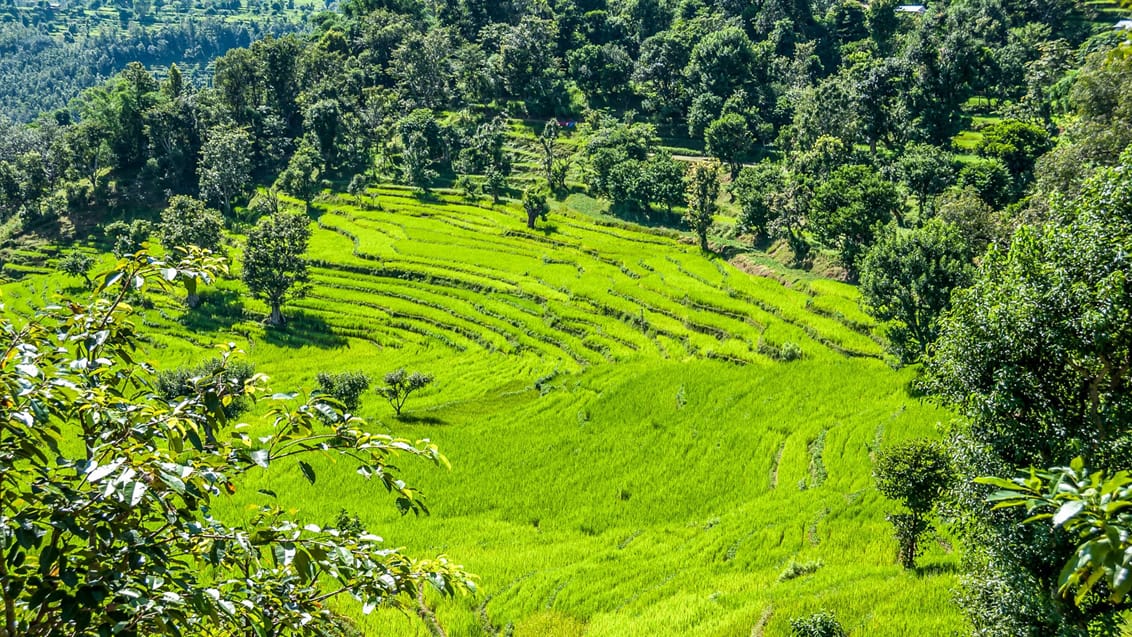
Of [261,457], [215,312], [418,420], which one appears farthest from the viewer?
[215,312]

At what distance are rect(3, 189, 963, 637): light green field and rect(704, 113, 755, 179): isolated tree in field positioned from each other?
17.4m

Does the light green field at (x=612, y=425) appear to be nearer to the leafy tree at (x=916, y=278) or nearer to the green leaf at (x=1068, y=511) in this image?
the leafy tree at (x=916, y=278)

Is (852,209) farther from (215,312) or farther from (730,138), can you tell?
(215,312)

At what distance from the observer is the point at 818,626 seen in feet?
55.9

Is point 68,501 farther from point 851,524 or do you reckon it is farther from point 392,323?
point 392,323

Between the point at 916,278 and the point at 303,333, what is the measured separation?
48.3m

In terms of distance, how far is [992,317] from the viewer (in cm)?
1341

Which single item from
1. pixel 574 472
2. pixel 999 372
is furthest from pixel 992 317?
pixel 574 472

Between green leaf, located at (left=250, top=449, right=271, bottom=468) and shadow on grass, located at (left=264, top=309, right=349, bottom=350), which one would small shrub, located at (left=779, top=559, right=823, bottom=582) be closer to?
green leaf, located at (left=250, top=449, right=271, bottom=468)

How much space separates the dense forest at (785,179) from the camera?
12008 mm

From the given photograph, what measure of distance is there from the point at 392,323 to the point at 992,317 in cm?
5197

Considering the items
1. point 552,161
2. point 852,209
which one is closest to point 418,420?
point 852,209

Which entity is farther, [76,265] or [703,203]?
[76,265]

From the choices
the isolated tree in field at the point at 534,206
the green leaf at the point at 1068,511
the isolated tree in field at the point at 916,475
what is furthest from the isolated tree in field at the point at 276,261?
the green leaf at the point at 1068,511
